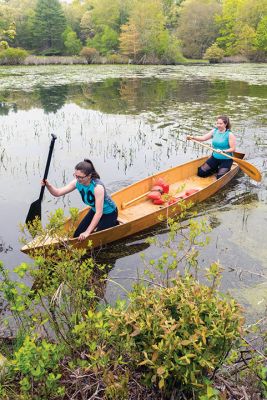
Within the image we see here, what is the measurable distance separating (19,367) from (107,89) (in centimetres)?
2278

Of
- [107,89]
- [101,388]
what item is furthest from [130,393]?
[107,89]

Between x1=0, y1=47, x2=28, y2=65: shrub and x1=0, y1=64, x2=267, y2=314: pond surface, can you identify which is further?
x1=0, y1=47, x2=28, y2=65: shrub

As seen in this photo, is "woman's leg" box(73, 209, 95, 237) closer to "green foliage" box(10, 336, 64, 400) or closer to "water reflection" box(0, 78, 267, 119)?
"green foliage" box(10, 336, 64, 400)

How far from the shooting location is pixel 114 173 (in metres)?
9.75

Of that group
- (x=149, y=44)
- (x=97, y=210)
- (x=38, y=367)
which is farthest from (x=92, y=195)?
(x=149, y=44)

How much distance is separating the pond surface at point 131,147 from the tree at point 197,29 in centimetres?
3752

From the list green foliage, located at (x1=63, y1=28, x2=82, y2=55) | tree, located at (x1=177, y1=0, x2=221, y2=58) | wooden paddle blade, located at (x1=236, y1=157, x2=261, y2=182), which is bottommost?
wooden paddle blade, located at (x1=236, y1=157, x2=261, y2=182)

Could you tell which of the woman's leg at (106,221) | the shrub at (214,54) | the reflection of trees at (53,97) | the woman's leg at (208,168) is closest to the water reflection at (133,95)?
the reflection of trees at (53,97)

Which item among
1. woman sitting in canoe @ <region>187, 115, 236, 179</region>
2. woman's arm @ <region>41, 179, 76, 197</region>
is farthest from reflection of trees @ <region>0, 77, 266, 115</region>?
woman's arm @ <region>41, 179, 76, 197</region>

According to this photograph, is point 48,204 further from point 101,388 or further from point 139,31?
point 139,31

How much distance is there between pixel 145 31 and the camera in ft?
171

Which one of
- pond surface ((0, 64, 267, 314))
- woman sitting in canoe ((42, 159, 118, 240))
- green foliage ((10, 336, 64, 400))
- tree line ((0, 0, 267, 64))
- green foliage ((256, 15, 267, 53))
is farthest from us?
green foliage ((256, 15, 267, 53))

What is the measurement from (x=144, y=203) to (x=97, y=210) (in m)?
2.31

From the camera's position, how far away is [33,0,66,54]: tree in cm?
5775
